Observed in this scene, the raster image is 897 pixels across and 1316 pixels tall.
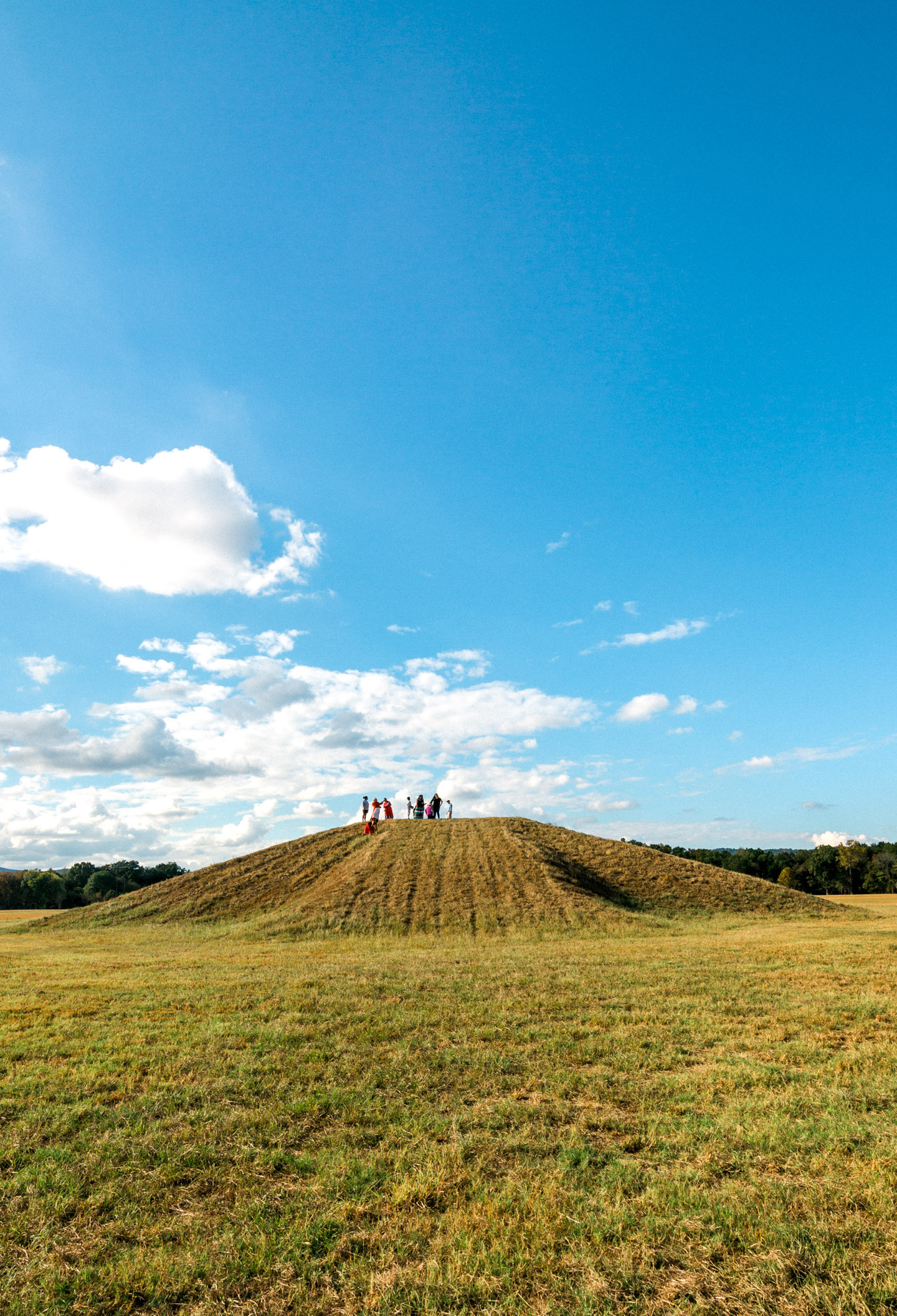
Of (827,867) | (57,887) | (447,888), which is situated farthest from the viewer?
(827,867)

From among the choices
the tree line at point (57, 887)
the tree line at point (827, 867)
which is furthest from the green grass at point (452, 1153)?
the tree line at point (827, 867)

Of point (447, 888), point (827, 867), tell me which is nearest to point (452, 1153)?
point (447, 888)

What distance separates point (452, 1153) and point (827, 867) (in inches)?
5289

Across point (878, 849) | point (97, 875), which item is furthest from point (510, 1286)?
point (878, 849)

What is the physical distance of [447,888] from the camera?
37.3 meters

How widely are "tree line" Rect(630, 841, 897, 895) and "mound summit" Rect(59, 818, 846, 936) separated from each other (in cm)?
7147

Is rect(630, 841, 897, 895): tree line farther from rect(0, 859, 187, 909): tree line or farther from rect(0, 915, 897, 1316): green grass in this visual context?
rect(0, 915, 897, 1316): green grass

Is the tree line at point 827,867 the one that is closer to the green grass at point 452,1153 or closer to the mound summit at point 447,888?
the mound summit at point 447,888

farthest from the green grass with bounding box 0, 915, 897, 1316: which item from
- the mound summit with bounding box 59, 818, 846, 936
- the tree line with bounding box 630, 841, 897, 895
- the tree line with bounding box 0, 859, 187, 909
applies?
the tree line with bounding box 630, 841, 897, 895

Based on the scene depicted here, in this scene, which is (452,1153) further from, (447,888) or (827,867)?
(827,867)

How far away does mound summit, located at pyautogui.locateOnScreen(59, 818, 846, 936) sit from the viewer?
109 ft

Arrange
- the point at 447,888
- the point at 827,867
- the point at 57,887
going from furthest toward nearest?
the point at 827,867
the point at 57,887
the point at 447,888

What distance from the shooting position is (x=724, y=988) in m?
15.4

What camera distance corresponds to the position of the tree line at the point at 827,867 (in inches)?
4407
